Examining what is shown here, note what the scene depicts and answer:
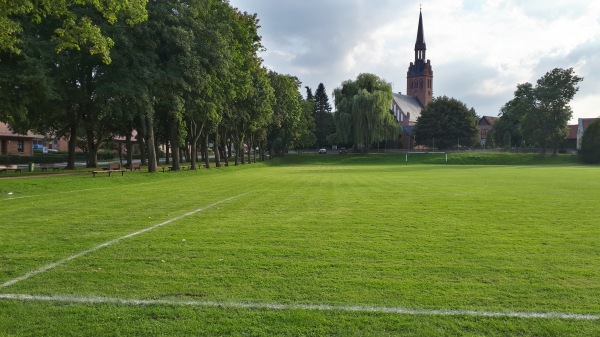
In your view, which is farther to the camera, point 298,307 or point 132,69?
point 132,69

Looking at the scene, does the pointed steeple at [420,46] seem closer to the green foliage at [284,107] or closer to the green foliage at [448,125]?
the green foliage at [448,125]

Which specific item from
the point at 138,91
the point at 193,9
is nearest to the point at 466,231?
the point at 138,91

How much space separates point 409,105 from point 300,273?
125m

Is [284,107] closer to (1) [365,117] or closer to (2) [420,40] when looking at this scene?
(1) [365,117]

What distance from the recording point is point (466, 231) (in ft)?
30.3

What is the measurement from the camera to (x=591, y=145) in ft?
218

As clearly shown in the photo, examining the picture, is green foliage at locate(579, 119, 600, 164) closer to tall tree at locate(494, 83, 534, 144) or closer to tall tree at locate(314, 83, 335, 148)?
tall tree at locate(494, 83, 534, 144)

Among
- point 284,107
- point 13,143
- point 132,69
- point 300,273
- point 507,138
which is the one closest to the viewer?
point 300,273

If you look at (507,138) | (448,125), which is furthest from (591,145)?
(507,138)

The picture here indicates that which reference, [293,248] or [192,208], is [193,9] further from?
[293,248]

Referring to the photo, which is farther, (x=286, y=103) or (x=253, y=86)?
(x=286, y=103)

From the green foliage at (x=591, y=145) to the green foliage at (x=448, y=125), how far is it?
73.6ft

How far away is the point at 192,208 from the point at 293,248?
256 inches

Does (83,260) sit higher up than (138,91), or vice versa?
(138,91)
